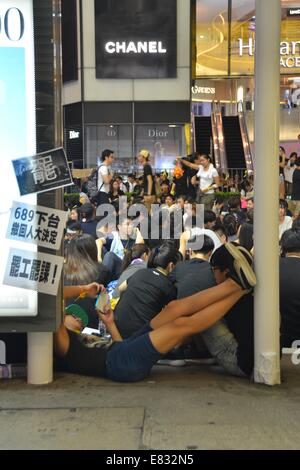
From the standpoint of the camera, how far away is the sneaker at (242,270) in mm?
Answer: 4543

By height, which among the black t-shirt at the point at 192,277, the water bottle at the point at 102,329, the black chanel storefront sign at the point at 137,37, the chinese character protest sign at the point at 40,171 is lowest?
the water bottle at the point at 102,329

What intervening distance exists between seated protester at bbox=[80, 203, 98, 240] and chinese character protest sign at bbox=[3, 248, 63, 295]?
423 centimetres

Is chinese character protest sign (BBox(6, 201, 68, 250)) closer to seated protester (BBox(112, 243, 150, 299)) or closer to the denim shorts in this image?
the denim shorts

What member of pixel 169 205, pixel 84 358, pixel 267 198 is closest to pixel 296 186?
pixel 169 205

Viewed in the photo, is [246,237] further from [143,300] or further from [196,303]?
[196,303]

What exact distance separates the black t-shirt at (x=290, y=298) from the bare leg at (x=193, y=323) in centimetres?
95

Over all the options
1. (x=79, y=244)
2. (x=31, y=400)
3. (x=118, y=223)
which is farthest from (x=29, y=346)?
(x=118, y=223)

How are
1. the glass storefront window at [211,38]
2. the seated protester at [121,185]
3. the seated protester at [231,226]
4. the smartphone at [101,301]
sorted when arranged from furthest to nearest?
the glass storefront window at [211,38] → the seated protester at [121,185] → the seated protester at [231,226] → the smartphone at [101,301]

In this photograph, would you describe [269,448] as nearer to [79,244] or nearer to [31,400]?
[31,400]

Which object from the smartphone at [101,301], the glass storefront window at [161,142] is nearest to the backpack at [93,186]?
the smartphone at [101,301]

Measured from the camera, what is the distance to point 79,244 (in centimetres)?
607

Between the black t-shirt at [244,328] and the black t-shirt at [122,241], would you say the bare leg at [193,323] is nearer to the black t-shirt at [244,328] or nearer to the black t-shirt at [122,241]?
the black t-shirt at [244,328]

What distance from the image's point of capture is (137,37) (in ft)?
74.1
